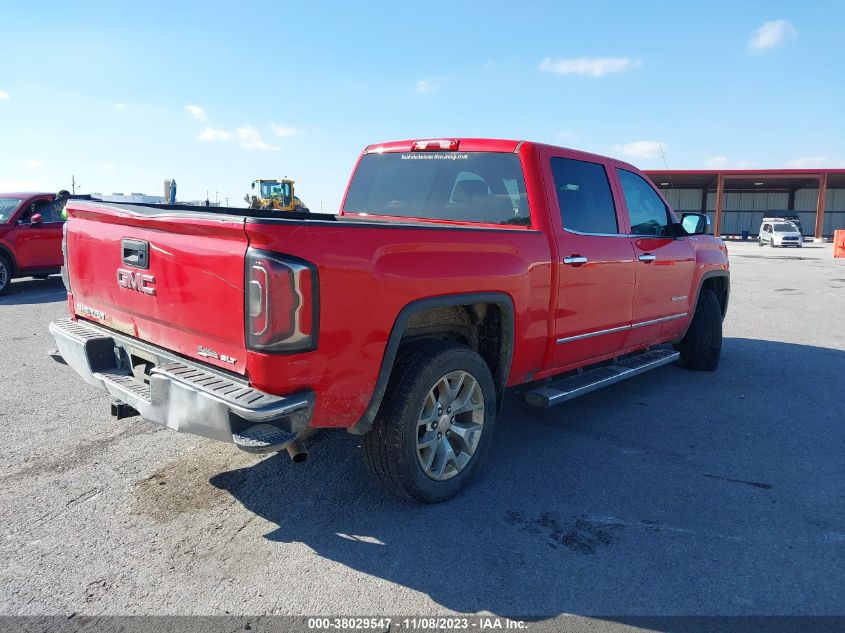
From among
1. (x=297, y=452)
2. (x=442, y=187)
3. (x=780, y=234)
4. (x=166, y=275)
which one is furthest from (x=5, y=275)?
(x=780, y=234)

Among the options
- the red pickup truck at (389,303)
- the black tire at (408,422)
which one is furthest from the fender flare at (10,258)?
the black tire at (408,422)

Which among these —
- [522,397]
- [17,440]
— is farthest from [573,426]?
[17,440]

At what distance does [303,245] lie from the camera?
2.61 m

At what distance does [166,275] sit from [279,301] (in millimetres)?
800

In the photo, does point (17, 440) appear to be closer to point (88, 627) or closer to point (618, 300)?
point (88, 627)

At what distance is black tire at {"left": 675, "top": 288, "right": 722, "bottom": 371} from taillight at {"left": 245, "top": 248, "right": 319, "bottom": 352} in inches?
196

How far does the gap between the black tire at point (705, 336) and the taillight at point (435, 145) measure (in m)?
3.37

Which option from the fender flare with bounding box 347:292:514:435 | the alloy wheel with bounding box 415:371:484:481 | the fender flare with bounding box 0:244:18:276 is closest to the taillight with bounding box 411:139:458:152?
the fender flare with bounding box 347:292:514:435

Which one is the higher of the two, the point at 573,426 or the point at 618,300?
the point at 618,300

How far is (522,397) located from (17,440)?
151 inches

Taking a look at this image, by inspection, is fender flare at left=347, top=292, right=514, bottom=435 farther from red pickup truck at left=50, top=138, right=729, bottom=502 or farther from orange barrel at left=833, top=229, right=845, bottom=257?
orange barrel at left=833, top=229, right=845, bottom=257

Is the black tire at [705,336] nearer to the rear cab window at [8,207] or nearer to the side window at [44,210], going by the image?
the side window at [44,210]

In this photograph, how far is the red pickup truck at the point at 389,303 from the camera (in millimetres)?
2658

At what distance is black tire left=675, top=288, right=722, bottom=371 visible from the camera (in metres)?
6.38
